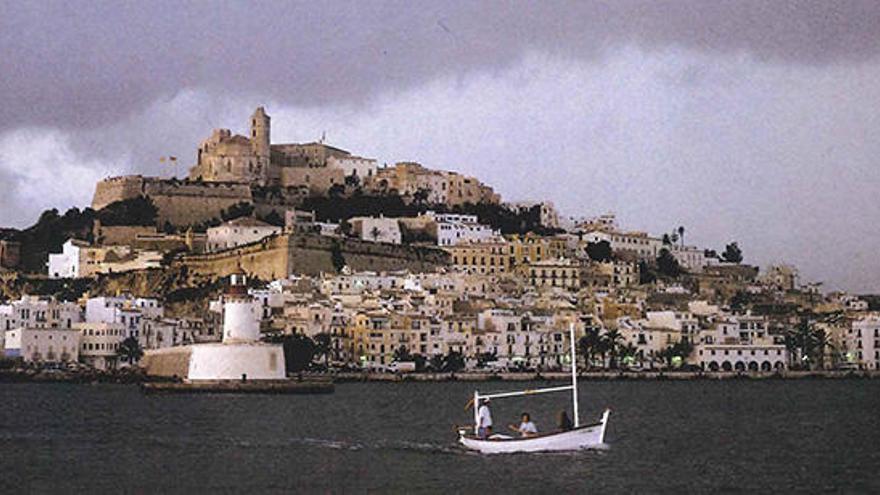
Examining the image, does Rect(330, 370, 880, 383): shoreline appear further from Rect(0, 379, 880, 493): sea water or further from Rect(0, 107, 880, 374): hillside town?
Rect(0, 379, 880, 493): sea water

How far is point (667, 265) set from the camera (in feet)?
249

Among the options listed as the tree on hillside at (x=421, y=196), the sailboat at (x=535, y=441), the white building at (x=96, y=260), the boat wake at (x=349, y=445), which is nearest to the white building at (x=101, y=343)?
the white building at (x=96, y=260)

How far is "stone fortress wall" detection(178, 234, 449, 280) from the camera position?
61.3 m

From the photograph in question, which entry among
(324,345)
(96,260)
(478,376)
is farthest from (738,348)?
(96,260)

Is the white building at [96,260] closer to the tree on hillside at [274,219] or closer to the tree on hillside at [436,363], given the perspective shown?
the tree on hillside at [274,219]

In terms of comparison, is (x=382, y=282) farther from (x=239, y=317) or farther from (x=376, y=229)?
(x=239, y=317)

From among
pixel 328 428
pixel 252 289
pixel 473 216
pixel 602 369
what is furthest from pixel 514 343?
pixel 328 428

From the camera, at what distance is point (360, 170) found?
253ft

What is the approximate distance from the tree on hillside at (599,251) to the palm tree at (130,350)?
2904 cm

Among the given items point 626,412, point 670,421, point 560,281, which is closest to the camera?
point 670,421

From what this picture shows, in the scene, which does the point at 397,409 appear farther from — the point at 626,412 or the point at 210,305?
the point at 210,305

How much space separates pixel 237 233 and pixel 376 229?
23.9 ft

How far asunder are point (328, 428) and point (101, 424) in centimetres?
504

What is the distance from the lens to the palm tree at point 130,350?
2009 inches
